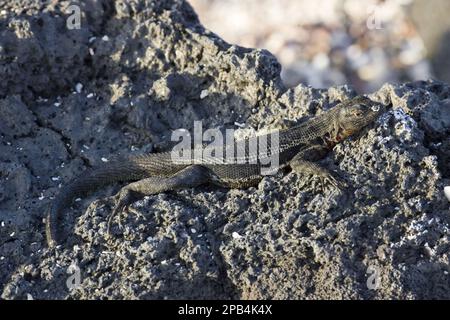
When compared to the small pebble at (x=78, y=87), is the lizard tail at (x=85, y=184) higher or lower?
lower

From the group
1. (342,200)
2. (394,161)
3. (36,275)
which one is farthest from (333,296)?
(36,275)

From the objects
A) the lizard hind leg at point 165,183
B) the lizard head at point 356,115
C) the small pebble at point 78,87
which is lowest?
the lizard hind leg at point 165,183

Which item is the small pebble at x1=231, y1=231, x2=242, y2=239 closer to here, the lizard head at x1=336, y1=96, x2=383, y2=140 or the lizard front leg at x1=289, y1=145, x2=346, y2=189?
the lizard front leg at x1=289, y1=145, x2=346, y2=189

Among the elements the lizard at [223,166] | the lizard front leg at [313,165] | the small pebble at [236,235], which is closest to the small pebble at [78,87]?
the lizard at [223,166]

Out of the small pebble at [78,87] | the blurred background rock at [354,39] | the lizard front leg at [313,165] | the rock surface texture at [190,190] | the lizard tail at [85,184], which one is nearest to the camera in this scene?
the rock surface texture at [190,190]

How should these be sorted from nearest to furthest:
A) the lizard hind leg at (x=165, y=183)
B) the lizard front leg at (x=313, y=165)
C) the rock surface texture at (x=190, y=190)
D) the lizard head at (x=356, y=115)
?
1. the rock surface texture at (x=190, y=190)
2. the lizard front leg at (x=313, y=165)
3. the lizard head at (x=356, y=115)
4. the lizard hind leg at (x=165, y=183)

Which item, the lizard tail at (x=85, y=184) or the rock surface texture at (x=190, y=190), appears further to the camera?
the lizard tail at (x=85, y=184)

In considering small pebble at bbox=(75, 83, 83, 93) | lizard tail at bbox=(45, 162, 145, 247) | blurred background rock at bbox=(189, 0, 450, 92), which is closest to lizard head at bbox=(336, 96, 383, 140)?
lizard tail at bbox=(45, 162, 145, 247)

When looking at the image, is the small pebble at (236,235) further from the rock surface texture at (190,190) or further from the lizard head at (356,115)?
the lizard head at (356,115)
